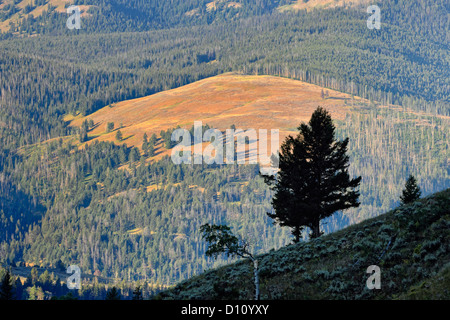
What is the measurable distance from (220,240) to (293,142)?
2568 centimetres

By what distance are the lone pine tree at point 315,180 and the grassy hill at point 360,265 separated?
8.66m

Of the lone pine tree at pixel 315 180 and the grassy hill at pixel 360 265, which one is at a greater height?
the lone pine tree at pixel 315 180

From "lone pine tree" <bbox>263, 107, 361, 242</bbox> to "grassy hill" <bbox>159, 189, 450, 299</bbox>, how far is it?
8.66m

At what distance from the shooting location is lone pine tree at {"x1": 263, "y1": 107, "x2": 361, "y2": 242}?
55.2 m

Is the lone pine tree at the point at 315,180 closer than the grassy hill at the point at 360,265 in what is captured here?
No

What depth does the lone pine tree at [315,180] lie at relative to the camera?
55.2 meters

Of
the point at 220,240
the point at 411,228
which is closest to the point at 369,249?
the point at 411,228

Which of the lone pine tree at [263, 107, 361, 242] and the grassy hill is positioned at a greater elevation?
the lone pine tree at [263, 107, 361, 242]

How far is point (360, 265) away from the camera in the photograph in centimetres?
3553

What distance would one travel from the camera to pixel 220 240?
33.4 meters

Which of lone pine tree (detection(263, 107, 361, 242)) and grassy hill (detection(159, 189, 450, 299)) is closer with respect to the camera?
grassy hill (detection(159, 189, 450, 299))

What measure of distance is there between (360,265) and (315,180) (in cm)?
2145
